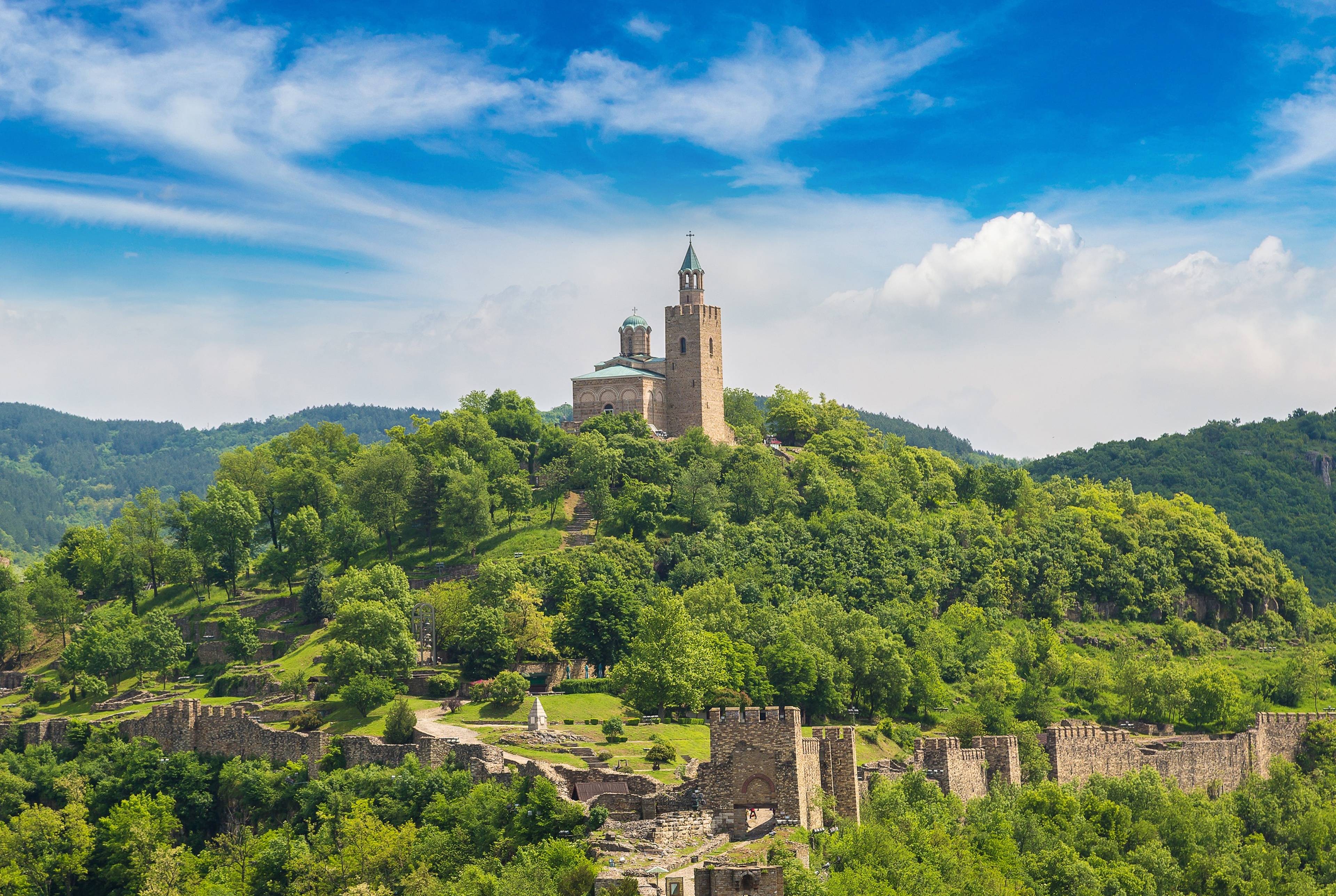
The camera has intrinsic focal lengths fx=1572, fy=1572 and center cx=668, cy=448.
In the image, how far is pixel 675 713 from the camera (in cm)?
5744

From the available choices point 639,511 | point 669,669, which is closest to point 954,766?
point 669,669

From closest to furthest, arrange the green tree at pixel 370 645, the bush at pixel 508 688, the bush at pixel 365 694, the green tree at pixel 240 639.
Result: the bush at pixel 365 694
the bush at pixel 508 688
the green tree at pixel 370 645
the green tree at pixel 240 639

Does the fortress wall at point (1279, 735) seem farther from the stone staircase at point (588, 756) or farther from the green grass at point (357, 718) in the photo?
the green grass at point (357, 718)

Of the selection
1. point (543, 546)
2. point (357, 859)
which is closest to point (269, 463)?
point (543, 546)

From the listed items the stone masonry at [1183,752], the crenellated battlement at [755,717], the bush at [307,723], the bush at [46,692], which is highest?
the crenellated battlement at [755,717]

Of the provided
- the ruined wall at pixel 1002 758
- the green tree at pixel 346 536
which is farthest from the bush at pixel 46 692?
the ruined wall at pixel 1002 758

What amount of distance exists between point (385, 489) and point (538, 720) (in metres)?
30.9

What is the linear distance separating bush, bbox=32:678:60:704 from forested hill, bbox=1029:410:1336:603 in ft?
286

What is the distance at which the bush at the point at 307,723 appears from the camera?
55.6 m

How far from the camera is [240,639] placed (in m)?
68.1

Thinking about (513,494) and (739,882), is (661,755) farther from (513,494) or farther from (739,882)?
(513,494)

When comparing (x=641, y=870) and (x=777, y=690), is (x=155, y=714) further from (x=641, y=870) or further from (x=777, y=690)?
(x=641, y=870)

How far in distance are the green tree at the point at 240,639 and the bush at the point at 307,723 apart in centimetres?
1244

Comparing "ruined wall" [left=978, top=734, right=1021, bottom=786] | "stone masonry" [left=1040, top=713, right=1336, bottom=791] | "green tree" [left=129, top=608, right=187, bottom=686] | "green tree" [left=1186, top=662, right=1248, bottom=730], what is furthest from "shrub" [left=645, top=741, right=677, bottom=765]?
"green tree" [left=1186, top=662, right=1248, bottom=730]
